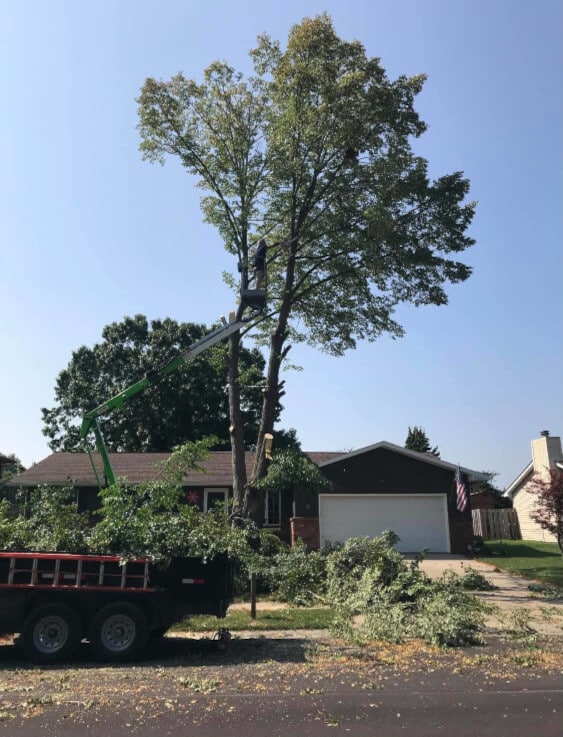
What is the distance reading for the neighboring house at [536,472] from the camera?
2905 centimetres

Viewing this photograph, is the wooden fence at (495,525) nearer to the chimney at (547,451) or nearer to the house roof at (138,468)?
the chimney at (547,451)

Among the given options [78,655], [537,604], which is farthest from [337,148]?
[78,655]

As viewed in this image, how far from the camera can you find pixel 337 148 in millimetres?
16547

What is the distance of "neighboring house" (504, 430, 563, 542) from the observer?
2905 centimetres

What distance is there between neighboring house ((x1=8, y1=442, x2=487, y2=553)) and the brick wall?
2.30ft

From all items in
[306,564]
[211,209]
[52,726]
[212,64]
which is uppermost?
[212,64]

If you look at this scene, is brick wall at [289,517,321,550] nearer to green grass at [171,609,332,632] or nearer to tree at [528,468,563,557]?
tree at [528,468,563,557]

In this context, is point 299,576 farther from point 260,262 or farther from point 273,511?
point 273,511

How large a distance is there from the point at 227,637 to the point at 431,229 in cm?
1316

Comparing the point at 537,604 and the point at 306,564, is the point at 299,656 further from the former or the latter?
the point at 537,604

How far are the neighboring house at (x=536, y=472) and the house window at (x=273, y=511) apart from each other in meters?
12.3

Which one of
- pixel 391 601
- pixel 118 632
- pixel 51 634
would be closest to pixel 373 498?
pixel 391 601

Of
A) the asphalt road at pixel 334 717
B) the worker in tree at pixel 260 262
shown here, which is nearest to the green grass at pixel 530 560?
the asphalt road at pixel 334 717

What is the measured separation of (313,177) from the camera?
1708cm
